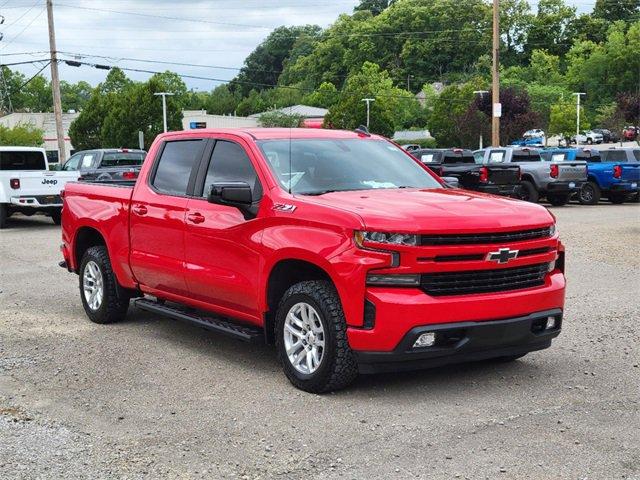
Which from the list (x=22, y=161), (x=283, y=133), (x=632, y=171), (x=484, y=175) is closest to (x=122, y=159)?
(x=22, y=161)

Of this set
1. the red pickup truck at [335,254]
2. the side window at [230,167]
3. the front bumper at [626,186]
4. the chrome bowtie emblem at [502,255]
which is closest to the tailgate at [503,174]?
the front bumper at [626,186]

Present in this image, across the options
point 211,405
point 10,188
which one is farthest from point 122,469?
point 10,188

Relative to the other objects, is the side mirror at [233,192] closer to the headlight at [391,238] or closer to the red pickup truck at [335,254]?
the red pickup truck at [335,254]

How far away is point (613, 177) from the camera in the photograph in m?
25.5

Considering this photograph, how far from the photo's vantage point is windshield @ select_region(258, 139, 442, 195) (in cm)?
661

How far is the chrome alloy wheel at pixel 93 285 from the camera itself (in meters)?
8.48

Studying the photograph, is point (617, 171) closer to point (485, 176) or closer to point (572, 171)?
point (572, 171)

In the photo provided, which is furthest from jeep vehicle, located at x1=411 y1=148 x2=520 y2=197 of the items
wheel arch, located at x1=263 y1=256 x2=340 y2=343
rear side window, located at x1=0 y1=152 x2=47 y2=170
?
wheel arch, located at x1=263 y1=256 x2=340 y2=343

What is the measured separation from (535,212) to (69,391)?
357 centimetres

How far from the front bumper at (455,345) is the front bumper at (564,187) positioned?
61.8ft

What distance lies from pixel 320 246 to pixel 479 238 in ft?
3.48

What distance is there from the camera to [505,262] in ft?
19.0

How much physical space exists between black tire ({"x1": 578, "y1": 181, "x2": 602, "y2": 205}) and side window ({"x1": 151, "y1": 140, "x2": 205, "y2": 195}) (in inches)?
803

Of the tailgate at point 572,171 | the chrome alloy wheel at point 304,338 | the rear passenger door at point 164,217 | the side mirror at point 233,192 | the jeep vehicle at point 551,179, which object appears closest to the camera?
the chrome alloy wheel at point 304,338
